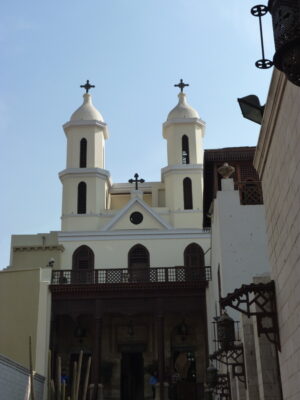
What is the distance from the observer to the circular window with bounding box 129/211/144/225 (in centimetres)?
2983

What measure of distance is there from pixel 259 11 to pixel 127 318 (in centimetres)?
2241

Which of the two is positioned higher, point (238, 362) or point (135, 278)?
point (135, 278)

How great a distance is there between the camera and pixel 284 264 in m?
6.93

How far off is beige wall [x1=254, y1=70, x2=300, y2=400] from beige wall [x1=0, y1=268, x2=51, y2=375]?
55.6 ft

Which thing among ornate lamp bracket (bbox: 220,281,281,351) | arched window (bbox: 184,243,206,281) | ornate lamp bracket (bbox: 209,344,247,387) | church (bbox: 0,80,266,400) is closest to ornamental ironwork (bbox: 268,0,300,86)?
ornate lamp bracket (bbox: 220,281,281,351)

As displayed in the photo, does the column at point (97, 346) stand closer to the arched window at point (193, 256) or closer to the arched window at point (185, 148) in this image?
the arched window at point (193, 256)

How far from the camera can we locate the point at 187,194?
31.0 meters

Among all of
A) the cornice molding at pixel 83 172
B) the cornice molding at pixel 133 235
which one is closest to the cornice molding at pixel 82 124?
the cornice molding at pixel 83 172

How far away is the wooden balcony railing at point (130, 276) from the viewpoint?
24.7 metres

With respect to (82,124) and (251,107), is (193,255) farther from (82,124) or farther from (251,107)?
(251,107)

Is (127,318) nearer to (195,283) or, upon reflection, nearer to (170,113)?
(195,283)

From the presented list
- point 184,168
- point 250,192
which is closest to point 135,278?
point 184,168

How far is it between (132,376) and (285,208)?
21.1 m

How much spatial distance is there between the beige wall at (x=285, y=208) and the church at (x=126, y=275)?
10960 millimetres
